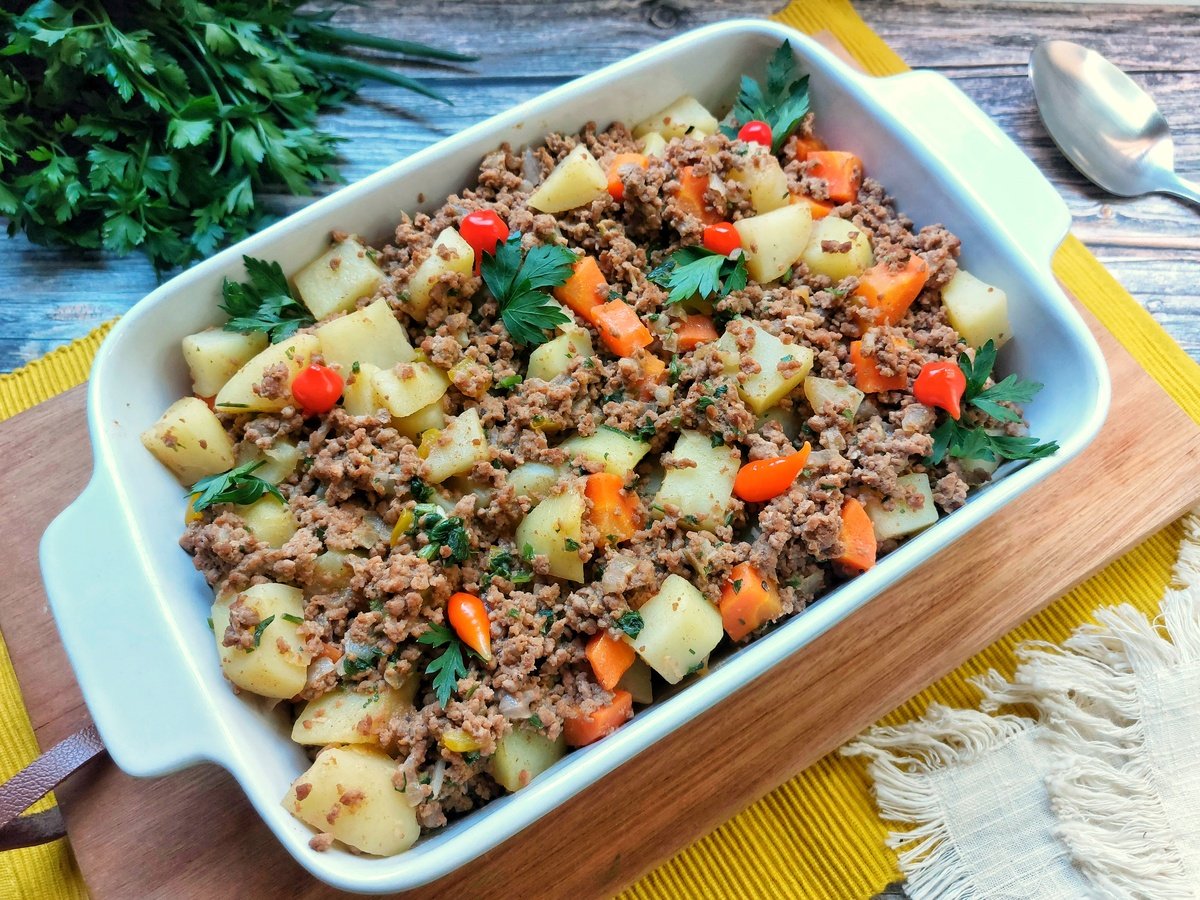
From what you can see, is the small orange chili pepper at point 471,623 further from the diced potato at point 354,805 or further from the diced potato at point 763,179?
the diced potato at point 763,179

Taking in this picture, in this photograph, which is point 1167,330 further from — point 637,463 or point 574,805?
point 574,805

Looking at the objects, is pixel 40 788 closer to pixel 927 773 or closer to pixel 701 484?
pixel 701 484

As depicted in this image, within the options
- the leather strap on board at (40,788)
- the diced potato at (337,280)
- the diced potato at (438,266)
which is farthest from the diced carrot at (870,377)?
the leather strap on board at (40,788)

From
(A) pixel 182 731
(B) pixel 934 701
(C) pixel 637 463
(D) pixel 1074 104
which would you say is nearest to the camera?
(A) pixel 182 731

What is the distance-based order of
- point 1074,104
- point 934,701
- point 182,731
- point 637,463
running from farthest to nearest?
point 1074,104 < point 934,701 < point 637,463 < point 182,731

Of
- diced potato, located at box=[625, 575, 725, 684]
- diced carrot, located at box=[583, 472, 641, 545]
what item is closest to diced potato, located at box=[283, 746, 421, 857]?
diced potato, located at box=[625, 575, 725, 684]

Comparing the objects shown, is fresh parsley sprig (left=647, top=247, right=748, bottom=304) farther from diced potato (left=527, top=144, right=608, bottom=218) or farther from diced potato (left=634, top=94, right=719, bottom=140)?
diced potato (left=634, top=94, right=719, bottom=140)

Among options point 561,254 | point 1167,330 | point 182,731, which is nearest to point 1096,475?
point 1167,330

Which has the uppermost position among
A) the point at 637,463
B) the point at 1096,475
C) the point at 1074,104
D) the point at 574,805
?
the point at 1074,104
